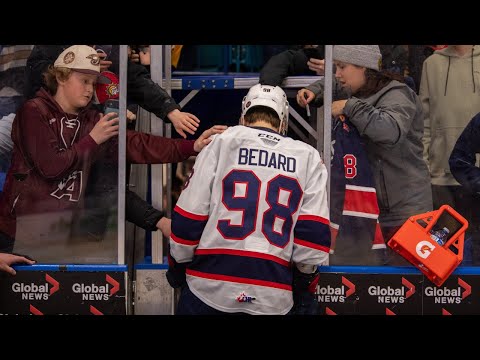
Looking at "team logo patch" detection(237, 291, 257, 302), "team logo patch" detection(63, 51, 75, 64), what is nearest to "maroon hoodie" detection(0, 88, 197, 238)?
"team logo patch" detection(63, 51, 75, 64)

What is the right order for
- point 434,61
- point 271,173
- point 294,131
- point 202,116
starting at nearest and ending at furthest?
point 271,173 → point 434,61 → point 294,131 → point 202,116

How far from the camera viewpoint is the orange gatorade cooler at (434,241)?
495 centimetres

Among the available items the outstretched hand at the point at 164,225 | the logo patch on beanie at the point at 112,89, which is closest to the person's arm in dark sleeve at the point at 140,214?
the outstretched hand at the point at 164,225

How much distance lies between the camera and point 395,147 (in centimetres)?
510

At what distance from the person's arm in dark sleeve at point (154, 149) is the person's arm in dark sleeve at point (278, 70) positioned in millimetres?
640

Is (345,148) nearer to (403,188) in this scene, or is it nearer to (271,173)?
(403,188)

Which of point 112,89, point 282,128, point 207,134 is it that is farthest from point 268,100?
point 112,89

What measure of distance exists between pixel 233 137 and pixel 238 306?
92cm

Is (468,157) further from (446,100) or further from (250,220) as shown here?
(250,220)

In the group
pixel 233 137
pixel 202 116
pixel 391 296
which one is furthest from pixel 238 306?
pixel 202 116

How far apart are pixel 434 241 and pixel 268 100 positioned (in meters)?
1.38

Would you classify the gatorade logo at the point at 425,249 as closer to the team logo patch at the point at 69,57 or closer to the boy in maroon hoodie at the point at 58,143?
the boy in maroon hoodie at the point at 58,143

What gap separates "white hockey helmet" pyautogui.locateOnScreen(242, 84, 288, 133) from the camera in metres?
4.61

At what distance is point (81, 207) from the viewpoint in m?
5.12
